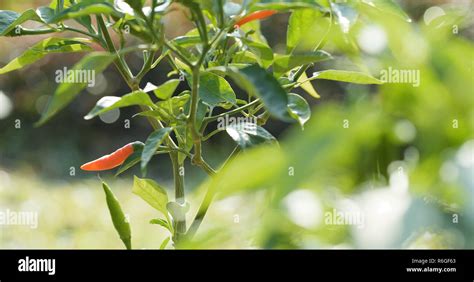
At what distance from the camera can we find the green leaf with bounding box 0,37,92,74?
964 millimetres

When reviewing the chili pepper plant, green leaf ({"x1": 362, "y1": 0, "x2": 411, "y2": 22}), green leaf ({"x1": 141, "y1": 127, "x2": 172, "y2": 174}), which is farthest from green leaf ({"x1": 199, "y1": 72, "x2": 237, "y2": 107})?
green leaf ({"x1": 362, "y1": 0, "x2": 411, "y2": 22})

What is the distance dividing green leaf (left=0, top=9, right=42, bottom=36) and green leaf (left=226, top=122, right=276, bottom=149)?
29cm

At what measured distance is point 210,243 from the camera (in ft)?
1.51

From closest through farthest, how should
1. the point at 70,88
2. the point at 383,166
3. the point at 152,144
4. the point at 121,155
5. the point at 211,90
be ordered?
1. the point at 383,166
2. the point at 70,88
3. the point at 152,144
4. the point at 211,90
5. the point at 121,155

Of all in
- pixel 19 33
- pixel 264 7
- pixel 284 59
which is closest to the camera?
pixel 264 7

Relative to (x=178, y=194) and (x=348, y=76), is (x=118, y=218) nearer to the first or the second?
(x=178, y=194)

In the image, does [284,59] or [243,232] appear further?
[284,59]

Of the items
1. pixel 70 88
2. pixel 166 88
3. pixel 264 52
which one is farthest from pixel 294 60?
pixel 70 88

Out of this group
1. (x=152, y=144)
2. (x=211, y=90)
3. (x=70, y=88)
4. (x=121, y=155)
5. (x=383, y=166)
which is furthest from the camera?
(x=121, y=155)

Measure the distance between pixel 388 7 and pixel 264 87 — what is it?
0.66 ft

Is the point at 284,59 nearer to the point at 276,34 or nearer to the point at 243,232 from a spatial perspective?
the point at 243,232

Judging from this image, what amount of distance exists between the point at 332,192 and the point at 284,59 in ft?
1.16

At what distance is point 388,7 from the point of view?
0.77 m

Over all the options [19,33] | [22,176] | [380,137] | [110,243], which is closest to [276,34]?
[22,176]
